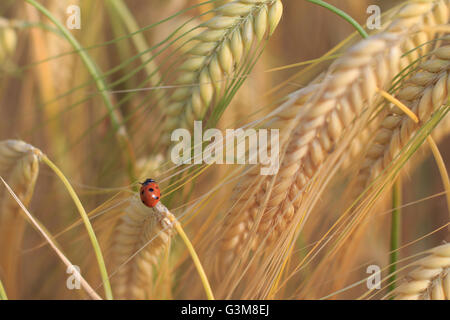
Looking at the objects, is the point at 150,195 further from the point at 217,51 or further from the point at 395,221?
the point at 395,221

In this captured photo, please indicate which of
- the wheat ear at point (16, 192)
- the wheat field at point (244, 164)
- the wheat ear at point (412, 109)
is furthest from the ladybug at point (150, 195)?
the wheat ear at point (412, 109)

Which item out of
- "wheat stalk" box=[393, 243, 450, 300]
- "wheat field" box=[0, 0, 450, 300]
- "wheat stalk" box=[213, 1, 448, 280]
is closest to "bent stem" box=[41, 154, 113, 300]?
"wheat field" box=[0, 0, 450, 300]

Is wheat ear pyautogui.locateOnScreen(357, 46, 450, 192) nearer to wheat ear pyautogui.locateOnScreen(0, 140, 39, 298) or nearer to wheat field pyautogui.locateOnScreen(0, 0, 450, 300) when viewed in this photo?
wheat field pyautogui.locateOnScreen(0, 0, 450, 300)

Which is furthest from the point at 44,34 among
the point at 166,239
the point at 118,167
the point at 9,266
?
the point at 166,239

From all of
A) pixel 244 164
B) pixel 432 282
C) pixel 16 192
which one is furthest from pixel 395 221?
pixel 16 192

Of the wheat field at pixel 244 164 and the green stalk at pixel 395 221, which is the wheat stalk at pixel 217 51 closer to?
the wheat field at pixel 244 164
